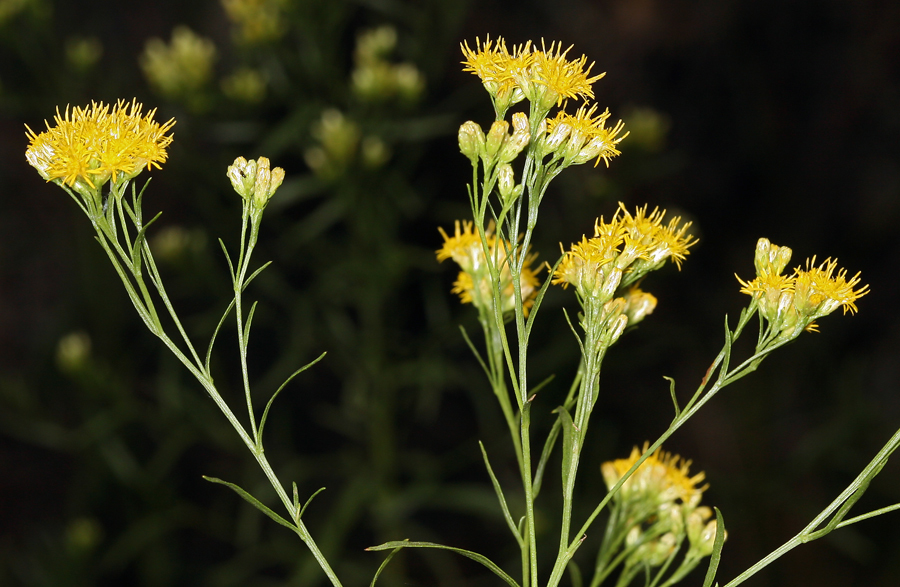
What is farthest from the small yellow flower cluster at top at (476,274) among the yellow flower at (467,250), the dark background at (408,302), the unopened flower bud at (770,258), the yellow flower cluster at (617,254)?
the dark background at (408,302)

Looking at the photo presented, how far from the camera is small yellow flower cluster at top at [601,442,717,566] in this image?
2.28 ft

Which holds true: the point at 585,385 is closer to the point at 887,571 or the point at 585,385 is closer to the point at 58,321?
the point at 58,321

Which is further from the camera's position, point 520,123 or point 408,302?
point 408,302

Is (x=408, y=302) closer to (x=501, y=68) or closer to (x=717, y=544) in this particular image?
(x=501, y=68)

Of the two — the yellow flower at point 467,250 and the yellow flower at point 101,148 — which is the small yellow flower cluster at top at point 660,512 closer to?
the yellow flower at point 467,250

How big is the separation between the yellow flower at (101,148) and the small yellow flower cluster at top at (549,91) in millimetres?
238

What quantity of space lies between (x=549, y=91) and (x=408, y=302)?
5.97ft

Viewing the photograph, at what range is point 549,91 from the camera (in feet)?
1.93

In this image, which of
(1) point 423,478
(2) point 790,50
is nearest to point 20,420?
(1) point 423,478

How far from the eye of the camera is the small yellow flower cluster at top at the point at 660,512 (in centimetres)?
70

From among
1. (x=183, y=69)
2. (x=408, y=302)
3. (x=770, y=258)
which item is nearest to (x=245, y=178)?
(x=770, y=258)

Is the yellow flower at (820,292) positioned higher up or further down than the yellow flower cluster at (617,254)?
further down

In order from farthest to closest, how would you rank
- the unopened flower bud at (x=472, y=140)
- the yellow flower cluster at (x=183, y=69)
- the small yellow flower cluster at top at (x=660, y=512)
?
the yellow flower cluster at (x=183, y=69), the small yellow flower cluster at top at (x=660, y=512), the unopened flower bud at (x=472, y=140)

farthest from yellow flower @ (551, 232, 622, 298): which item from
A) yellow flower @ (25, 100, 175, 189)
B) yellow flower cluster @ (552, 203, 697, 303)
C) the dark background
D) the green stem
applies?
the dark background
